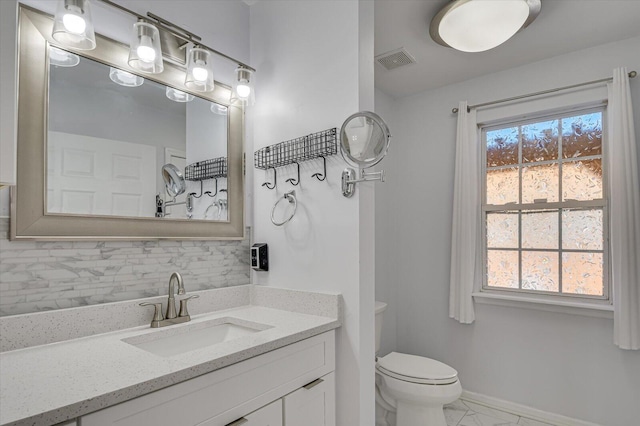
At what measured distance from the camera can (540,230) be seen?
2.43 metres

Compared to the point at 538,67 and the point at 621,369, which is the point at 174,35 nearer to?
the point at 538,67

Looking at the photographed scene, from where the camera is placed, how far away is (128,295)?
136 cm

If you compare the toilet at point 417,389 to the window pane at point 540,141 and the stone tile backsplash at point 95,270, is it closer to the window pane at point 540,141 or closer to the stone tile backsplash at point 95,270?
the stone tile backsplash at point 95,270

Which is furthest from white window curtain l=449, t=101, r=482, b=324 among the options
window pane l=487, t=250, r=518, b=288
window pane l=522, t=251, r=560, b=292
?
window pane l=522, t=251, r=560, b=292

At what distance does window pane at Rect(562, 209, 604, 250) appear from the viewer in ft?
7.30

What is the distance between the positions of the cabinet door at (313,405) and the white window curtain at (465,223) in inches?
59.9

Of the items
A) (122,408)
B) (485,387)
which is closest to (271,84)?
(122,408)

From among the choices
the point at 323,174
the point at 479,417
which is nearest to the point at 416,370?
the point at 479,417

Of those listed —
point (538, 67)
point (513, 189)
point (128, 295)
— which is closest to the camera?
point (128, 295)

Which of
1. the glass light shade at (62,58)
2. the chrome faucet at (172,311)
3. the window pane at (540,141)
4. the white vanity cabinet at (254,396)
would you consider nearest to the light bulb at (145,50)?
the glass light shade at (62,58)

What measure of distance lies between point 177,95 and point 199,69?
166 millimetres

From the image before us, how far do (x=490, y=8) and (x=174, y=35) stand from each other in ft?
4.71

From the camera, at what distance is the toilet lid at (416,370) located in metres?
1.94

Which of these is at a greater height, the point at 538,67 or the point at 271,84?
the point at 538,67
